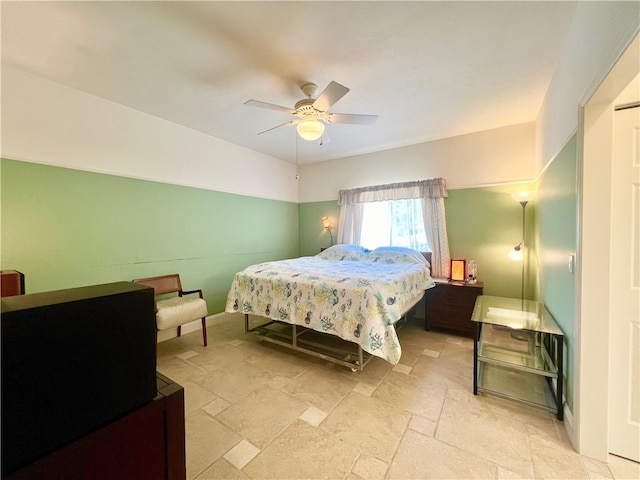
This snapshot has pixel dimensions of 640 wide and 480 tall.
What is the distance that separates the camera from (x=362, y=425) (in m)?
1.79

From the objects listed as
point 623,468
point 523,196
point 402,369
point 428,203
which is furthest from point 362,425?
point 428,203

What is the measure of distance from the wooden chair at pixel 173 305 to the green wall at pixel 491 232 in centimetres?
348

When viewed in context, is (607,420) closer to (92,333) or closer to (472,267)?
(472,267)

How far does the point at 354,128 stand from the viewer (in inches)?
140

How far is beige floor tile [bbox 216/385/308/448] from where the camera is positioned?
68.1 inches

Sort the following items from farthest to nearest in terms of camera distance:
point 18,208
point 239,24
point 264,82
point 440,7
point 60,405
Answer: point 264,82
point 18,208
point 239,24
point 440,7
point 60,405

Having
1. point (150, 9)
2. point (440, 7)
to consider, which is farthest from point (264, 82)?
point (440, 7)

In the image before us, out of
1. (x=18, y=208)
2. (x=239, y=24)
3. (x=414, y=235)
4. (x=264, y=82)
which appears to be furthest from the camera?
(x=414, y=235)

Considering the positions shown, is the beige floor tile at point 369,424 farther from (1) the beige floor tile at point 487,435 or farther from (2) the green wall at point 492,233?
(2) the green wall at point 492,233

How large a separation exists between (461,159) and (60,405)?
14.2ft

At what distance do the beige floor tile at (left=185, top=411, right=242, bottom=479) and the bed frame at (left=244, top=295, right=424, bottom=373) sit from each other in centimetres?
103

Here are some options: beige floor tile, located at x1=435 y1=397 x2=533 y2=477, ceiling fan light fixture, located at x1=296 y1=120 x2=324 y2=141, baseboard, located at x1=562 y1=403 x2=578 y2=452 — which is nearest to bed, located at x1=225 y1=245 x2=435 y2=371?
beige floor tile, located at x1=435 y1=397 x2=533 y2=477

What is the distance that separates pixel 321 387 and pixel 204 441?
3.08 feet

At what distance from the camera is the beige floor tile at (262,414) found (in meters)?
1.73
